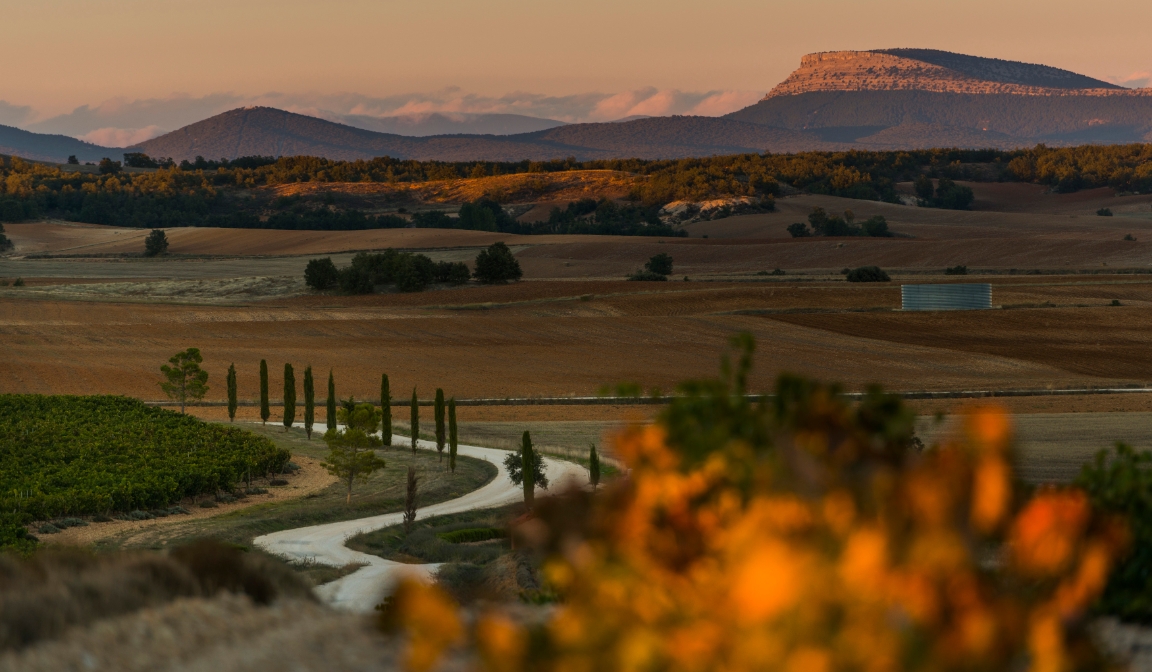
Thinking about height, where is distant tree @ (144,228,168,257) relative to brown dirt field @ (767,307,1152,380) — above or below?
above

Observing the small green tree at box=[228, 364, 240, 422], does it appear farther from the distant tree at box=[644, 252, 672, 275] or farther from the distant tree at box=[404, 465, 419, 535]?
the distant tree at box=[644, 252, 672, 275]

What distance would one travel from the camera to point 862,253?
123438 millimetres

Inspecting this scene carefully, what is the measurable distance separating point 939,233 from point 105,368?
113 meters

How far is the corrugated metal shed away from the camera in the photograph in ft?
268

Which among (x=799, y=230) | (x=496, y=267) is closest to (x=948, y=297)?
(x=496, y=267)

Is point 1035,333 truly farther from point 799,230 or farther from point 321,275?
point 799,230

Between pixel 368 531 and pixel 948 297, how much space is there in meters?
57.7

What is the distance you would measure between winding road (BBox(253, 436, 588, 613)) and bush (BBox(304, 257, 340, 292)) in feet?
Result: 189

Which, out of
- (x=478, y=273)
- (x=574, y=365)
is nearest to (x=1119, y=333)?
(x=574, y=365)

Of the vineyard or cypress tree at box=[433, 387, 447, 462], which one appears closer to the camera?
the vineyard

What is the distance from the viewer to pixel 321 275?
107m

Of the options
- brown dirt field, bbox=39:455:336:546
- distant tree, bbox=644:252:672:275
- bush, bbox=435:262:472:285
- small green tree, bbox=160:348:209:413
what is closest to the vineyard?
brown dirt field, bbox=39:455:336:546

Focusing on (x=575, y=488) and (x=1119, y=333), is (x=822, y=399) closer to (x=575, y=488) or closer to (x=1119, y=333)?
(x=575, y=488)

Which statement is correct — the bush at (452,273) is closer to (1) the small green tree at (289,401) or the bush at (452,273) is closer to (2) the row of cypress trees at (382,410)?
(2) the row of cypress trees at (382,410)
